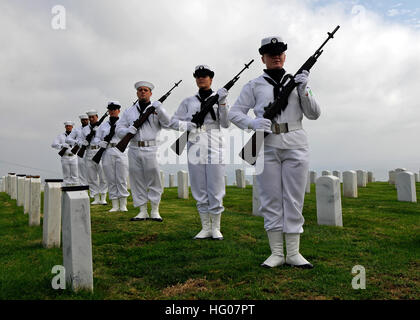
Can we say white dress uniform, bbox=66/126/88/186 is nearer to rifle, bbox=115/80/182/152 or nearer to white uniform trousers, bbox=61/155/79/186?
white uniform trousers, bbox=61/155/79/186

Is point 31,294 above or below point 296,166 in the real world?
below

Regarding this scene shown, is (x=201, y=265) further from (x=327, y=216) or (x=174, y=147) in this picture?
(x=327, y=216)

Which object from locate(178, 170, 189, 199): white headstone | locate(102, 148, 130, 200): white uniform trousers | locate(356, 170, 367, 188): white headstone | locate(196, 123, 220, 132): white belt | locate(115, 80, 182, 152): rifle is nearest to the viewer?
locate(196, 123, 220, 132): white belt

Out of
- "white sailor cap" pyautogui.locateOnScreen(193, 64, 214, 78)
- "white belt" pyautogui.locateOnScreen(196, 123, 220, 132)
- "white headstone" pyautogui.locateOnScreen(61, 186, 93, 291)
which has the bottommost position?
"white headstone" pyautogui.locateOnScreen(61, 186, 93, 291)

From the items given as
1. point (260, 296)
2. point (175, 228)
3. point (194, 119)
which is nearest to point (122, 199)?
point (175, 228)

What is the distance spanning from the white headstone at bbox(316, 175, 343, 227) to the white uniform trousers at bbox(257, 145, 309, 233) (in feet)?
11.7

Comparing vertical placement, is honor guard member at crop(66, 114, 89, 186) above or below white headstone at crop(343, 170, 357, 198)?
above

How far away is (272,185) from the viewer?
14.5 feet

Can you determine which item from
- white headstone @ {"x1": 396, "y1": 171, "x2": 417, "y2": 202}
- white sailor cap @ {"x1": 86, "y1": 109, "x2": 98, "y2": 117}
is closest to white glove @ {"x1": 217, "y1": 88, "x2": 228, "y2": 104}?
white sailor cap @ {"x1": 86, "y1": 109, "x2": 98, "y2": 117}

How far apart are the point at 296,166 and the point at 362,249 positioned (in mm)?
2207

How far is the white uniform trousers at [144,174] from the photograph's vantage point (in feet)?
25.7

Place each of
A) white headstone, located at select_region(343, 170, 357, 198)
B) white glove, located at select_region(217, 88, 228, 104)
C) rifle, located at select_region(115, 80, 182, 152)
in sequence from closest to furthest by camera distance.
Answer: white glove, located at select_region(217, 88, 228, 104) < rifle, located at select_region(115, 80, 182, 152) < white headstone, located at select_region(343, 170, 357, 198)

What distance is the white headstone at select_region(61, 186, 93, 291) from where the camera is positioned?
142 inches
